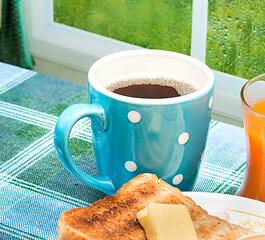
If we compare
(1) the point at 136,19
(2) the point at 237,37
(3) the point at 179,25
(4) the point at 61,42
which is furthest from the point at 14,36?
(2) the point at 237,37

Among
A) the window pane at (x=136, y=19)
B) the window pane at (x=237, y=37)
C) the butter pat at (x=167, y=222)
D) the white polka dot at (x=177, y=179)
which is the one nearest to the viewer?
the butter pat at (x=167, y=222)

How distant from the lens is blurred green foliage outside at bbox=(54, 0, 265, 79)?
121 cm

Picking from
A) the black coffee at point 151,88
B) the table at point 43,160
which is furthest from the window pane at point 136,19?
the black coffee at point 151,88

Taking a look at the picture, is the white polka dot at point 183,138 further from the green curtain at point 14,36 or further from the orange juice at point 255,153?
the green curtain at point 14,36

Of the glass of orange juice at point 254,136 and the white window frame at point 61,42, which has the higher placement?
the glass of orange juice at point 254,136

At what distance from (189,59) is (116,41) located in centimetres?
76

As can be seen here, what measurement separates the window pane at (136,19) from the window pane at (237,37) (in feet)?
0.29

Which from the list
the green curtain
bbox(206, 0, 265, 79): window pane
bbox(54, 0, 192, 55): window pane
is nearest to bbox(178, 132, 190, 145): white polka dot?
bbox(206, 0, 265, 79): window pane

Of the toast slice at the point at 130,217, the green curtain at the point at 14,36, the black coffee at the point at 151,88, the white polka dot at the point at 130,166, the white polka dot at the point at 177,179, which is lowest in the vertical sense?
the green curtain at the point at 14,36

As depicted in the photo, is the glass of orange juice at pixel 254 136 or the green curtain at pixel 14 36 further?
the green curtain at pixel 14 36

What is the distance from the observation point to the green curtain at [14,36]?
1454 mm

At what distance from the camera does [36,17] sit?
4.94 feet

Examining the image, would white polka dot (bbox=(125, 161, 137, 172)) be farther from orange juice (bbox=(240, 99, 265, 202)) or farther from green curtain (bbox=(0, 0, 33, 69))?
green curtain (bbox=(0, 0, 33, 69))

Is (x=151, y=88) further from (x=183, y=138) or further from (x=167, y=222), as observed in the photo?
(x=167, y=222)
